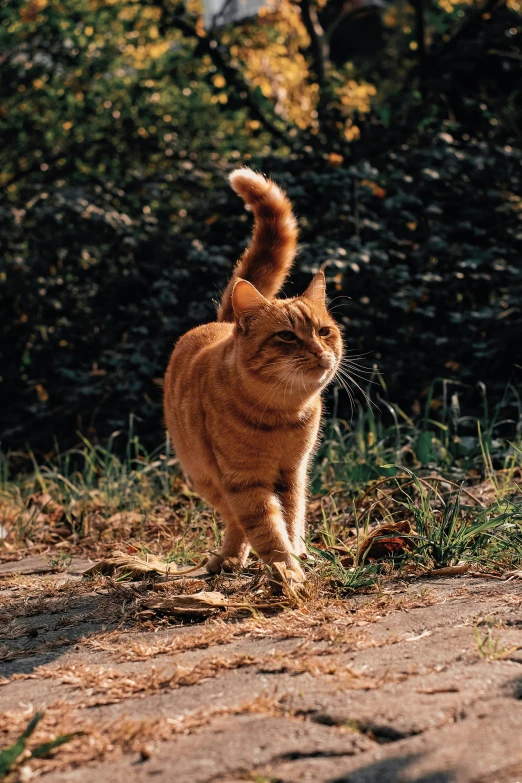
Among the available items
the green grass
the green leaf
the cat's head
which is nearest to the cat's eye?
the cat's head

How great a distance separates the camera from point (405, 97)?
662cm

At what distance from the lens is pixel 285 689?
191 cm

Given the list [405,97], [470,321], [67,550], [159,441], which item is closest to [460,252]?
[470,321]

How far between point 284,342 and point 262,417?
11.8 inches

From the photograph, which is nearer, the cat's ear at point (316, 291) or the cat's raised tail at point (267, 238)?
the cat's ear at point (316, 291)

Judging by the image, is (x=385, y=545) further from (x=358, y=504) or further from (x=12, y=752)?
(x=12, y=752)

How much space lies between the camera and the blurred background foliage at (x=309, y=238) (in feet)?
18.6

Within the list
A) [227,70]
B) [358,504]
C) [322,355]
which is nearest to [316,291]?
[322,355]

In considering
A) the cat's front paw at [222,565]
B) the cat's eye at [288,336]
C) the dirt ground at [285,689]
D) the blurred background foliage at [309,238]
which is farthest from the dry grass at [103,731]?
the blurred background foliage at [309,238]

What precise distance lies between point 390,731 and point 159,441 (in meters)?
4.22

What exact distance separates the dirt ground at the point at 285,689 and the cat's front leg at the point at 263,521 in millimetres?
352

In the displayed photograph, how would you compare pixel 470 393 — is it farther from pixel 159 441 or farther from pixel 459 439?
pixel 159 441

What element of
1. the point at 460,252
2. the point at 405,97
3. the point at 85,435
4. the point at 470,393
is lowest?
the point at 85,435

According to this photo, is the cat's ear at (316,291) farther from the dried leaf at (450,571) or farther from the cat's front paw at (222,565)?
the dried leaf at (450,571)
